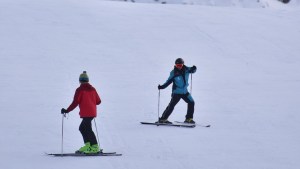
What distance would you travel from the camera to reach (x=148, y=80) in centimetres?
1800

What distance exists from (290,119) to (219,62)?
760cm

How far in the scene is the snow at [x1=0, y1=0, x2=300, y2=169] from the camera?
35.5 feet

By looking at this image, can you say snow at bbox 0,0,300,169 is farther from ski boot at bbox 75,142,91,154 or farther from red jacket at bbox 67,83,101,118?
red jacket at bbox 67,83,101,118

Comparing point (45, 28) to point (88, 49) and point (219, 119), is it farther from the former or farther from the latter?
point (219, 119)

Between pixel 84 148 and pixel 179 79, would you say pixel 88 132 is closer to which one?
pixel 84 148

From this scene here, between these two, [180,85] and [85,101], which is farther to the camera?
[180,85]

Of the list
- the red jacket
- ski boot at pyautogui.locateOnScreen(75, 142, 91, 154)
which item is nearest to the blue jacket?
the red jacket

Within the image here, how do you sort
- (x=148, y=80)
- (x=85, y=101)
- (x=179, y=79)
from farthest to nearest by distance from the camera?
1. (x=148, y=80)
2. (x=179, y=79)
3. (x=85, y=101)

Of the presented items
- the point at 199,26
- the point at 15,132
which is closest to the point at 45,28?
the point at 199,26

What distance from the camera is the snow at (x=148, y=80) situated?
10.8 m

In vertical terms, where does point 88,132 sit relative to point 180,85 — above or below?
below

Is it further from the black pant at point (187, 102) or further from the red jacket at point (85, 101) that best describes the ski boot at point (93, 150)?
the black pant at point (187, 102)

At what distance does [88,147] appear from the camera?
33.8ft

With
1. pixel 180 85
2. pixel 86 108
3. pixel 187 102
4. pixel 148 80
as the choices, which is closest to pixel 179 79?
pixel 180 85
